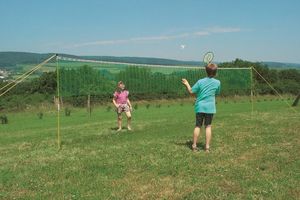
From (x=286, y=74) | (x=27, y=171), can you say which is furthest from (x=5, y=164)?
(x=286, y=74)

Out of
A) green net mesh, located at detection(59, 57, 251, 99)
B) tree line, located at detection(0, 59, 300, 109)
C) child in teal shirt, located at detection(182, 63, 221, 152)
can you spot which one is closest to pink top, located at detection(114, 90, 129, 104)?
green net mesh, located at detection(59, 57, 251, 99)

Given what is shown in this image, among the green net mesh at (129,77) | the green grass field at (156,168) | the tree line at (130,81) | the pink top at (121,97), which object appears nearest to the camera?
the green grass field at (156,168)

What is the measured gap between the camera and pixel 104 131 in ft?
56.4

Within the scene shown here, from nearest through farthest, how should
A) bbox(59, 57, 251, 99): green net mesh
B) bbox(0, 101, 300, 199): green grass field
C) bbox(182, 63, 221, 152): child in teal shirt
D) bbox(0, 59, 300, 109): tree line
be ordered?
bbox(0, 101, 300, 199): green grass field, bbox(182, 63, 221, 152): child in teal shirt, bbox(59, 57, 251, 99): green net mesh, bbox(0, 59, 300, 109): tree line

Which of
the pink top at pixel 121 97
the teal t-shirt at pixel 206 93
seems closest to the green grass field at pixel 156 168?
the teal t-shirt at pixel 206 93

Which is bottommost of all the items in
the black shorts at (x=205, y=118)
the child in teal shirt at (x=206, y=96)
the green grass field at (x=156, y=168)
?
the green grass field at (x=156, y=168)

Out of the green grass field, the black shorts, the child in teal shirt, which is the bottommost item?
the green grass field

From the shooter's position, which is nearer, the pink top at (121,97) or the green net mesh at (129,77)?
the pink top at (121,97)

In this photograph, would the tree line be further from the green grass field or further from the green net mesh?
the green grass field

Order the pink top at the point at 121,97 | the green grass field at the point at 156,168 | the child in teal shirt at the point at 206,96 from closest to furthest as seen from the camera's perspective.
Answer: the green grass field at the point at 156,168 → the child in teal shirt at the point at 206,96 → the pink top at the point at 121,97

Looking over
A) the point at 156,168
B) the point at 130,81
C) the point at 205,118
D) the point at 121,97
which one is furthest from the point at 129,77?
the point at 156,168

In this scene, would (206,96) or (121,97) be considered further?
(121,97)

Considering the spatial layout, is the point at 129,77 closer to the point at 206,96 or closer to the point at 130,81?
the point at 130,81

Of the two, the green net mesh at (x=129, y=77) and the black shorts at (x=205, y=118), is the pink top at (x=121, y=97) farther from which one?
the black shorts at (x=205, y=118)
